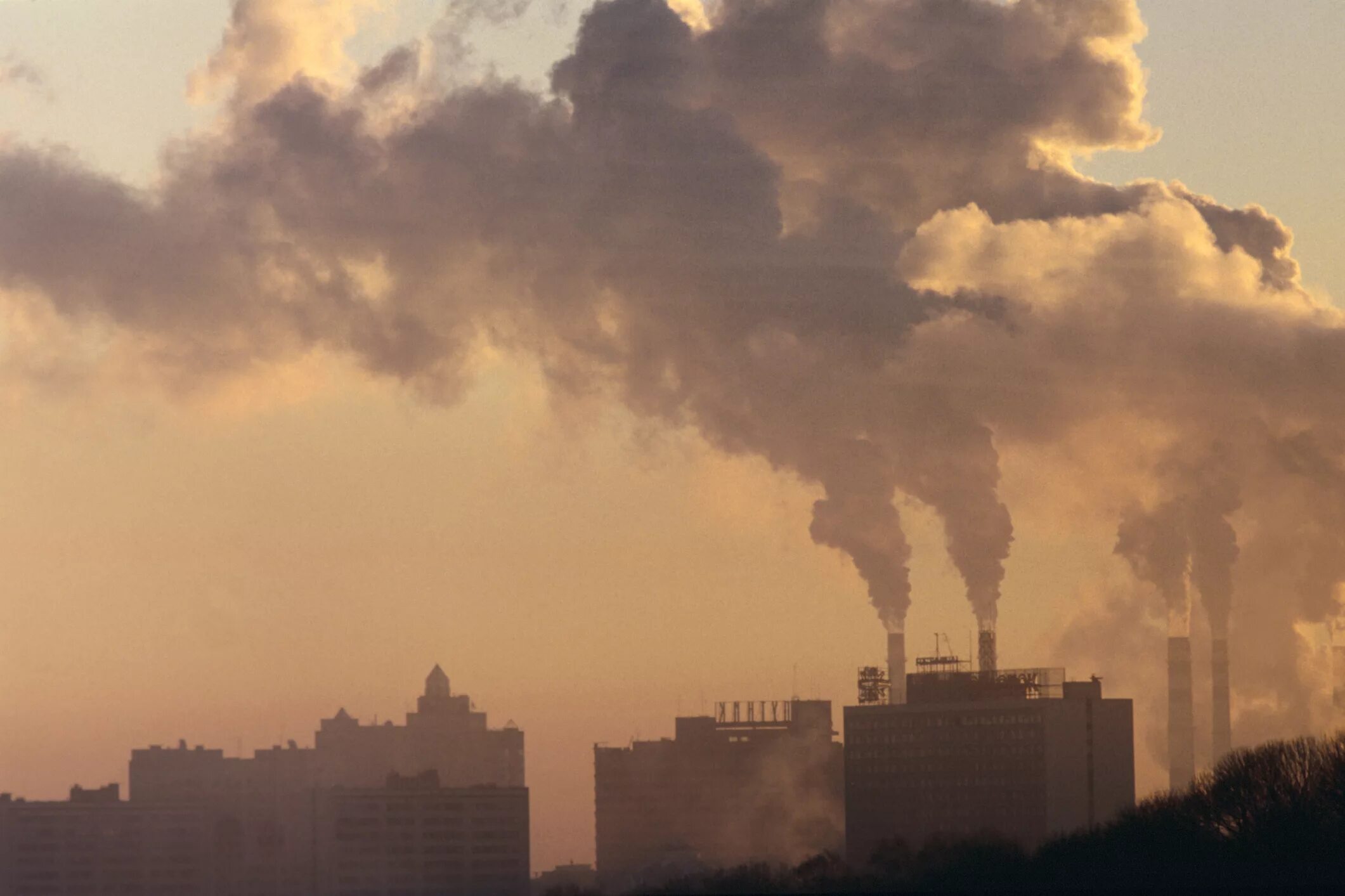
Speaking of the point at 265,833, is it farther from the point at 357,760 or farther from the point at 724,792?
the point at 724,792

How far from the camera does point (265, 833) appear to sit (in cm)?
8825

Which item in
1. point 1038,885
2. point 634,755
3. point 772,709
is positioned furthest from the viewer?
point 772,709

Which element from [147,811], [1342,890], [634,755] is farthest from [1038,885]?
[634,755]

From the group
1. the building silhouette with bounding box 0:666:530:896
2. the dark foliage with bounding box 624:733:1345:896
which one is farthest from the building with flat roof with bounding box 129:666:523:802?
the dark foliage with bounding box 624:733:1345:896

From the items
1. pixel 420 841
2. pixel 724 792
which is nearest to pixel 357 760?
pixel 420 841

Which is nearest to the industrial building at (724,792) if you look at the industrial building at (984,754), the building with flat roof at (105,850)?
the industrial building at (984,754)

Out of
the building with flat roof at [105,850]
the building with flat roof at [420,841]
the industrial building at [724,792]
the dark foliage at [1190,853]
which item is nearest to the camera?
the dark foliage at [1190,853]

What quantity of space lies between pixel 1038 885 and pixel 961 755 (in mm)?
75767

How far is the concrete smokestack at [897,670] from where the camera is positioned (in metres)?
140

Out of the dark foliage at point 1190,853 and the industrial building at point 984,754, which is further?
the industrial building at point 984,754

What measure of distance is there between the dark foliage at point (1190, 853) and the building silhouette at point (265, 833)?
13.9 meters

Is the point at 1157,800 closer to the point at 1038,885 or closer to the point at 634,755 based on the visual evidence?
the point at 1038,885

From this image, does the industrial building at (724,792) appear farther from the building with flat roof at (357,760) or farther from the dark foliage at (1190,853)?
the dark foliage at (1190,853)

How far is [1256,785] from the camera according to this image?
2815 inches
